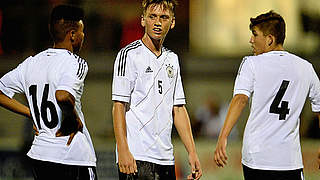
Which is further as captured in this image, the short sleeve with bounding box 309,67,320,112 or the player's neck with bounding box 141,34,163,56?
the short sleeve with bounding box 309,67,320,112

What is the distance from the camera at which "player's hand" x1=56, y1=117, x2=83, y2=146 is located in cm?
505

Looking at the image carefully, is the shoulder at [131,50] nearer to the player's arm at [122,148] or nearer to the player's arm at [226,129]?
the player's arm at [122,148]

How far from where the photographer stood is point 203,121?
12.3 metres

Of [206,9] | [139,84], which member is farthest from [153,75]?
[206,9]

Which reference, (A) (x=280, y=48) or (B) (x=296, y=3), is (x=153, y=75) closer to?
(A) (x=280, y=48)

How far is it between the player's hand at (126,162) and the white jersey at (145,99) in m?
0.10

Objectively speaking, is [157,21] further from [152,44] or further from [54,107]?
[54,107]

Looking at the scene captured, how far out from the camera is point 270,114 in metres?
5.46

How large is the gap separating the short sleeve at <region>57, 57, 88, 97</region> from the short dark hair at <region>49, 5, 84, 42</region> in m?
0.28

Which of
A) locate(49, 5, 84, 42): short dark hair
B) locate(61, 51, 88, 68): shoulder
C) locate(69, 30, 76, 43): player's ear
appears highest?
locate(49, 5, 84, 42): short dark hair

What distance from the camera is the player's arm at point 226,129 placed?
18.0 ft

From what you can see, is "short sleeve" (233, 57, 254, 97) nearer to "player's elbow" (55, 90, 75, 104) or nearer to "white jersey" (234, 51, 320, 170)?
"white jersey" (234, 51, 320, 170)

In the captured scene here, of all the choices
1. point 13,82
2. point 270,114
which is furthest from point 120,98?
point 270,114

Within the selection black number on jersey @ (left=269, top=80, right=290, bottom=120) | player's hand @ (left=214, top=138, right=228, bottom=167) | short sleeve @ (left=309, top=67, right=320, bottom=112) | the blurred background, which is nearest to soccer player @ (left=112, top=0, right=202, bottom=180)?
player's hand @ (left=214, top=138, right=228, bottom=167)
